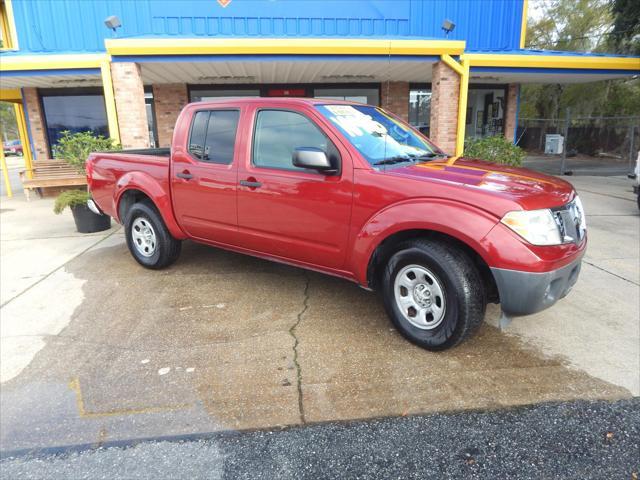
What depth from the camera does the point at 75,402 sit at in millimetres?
2990

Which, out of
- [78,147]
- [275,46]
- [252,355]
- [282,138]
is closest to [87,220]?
[78,147]

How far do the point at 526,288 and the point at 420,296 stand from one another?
747 mm

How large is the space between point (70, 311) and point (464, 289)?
3695mm

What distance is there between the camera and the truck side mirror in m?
3.45

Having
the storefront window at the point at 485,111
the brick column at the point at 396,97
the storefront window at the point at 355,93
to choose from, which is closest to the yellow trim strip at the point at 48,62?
the storefront window at the point at 355,93

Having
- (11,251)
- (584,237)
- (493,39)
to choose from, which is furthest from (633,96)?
(11,251)

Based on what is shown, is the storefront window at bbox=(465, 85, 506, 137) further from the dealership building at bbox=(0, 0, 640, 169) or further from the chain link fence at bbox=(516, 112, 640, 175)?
the chain link fence at bbox=(516, 112, 640, 175)

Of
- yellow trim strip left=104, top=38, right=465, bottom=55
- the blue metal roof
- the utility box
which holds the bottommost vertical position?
the utility box

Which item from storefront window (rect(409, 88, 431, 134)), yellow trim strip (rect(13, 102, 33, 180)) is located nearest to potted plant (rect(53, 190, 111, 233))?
yellow trim strip (rect(13, 102, 33, 180))

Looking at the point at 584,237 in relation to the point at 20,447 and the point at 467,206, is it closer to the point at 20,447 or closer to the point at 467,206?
the point at 467,206

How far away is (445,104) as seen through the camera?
10141 millimetres

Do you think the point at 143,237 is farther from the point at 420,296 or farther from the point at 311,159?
the point at 420,296

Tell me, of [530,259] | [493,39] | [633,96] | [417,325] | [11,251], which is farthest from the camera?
[633,96]

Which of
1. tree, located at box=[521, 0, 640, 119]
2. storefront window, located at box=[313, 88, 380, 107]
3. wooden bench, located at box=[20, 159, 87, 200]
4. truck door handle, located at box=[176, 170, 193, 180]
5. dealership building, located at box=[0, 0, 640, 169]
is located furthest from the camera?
tree, located at box=[521, 0, 640, 119]
